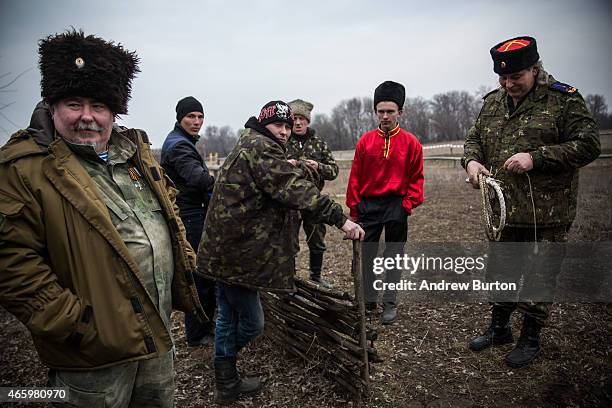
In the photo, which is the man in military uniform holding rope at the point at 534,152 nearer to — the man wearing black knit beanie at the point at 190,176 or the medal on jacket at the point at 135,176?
the man wearing black knit beanie at the point at 190,176

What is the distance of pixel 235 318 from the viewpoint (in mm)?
3027

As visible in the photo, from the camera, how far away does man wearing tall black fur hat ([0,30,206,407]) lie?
157 cm

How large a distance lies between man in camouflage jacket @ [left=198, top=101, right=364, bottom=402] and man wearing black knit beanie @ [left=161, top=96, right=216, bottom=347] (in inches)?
42.2

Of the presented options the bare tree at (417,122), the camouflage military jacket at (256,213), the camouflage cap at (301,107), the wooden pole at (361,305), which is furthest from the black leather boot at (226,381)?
the bare tree at (417,122)

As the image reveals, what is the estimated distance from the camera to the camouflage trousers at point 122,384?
5.78 feet

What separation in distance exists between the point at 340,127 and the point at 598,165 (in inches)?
2868

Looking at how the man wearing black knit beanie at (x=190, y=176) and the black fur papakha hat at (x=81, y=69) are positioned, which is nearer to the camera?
the black fur papakha hat at (x=81, y=69)

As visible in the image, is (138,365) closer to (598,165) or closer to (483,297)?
(483,297)

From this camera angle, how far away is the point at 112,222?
179cm

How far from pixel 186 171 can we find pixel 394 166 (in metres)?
2.21

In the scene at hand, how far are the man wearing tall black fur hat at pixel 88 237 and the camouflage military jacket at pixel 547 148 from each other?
2848 millimetres

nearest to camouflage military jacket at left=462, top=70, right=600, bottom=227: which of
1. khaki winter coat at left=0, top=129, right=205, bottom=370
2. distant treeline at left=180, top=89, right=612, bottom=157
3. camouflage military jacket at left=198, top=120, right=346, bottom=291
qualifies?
camouflage military jacket at left=198, top=120, right=346, bottom=291

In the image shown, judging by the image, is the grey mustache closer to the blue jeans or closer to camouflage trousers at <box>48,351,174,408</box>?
camouflage trousers at <box>48,351,174,408</box>

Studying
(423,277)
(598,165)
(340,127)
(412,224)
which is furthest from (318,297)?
(340,127)
